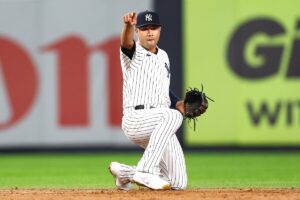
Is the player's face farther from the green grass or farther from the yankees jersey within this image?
the green grass

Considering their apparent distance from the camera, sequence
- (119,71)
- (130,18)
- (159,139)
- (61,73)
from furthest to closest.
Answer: (61,73) → (119,71) → (159,139) → (130,18)

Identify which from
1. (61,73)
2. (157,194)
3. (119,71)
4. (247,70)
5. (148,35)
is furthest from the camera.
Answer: (61,73)

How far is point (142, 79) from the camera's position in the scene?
7.88 meters

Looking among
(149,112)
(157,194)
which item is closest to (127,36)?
(149,112)

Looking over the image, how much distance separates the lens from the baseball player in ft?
24.9

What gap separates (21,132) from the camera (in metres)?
14.4

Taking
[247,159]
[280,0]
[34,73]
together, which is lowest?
[247,159]

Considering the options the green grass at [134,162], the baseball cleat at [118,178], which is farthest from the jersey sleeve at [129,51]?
the green grass at [134,162]

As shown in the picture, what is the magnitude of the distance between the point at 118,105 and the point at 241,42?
6.60 feet

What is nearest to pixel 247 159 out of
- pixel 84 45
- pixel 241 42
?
pixel 241 42

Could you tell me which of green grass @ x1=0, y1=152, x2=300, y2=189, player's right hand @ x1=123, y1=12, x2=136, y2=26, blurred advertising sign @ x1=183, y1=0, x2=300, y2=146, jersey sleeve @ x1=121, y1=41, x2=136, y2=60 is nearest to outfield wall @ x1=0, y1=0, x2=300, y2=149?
blurred advertising sign @ x1=183, y1=0, x2=300, y2=146

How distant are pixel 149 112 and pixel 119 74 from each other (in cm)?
644

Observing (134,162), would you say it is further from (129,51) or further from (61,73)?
(129,51)

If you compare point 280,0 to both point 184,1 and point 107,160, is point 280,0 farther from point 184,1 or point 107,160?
point 107,160
